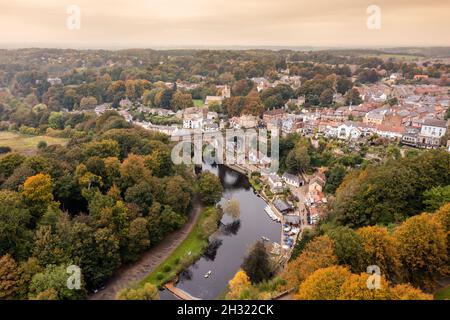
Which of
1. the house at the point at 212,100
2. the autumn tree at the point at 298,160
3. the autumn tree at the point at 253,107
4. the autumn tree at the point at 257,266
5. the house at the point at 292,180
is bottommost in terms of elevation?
the autumn tree at the point at 257,266

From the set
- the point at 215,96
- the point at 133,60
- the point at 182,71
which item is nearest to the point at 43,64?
the point at 133,60

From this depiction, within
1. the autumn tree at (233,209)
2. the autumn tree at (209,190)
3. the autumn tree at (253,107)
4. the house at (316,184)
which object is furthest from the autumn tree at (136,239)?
the autumn tree at (253,107)

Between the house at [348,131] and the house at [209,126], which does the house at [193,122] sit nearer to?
the house at [209,126]

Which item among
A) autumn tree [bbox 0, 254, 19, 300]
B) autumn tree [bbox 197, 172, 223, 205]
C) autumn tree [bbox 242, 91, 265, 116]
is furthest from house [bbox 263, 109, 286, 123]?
autumn tree [bbox 0, 254, 19, 300]

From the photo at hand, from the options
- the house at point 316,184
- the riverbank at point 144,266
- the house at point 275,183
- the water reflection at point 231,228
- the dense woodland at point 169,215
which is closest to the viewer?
the dense woodland at point 169,215

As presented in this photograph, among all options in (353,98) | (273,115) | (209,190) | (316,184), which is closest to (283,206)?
(316,184)

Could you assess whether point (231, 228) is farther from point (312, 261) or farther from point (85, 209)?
point (312, 261)
